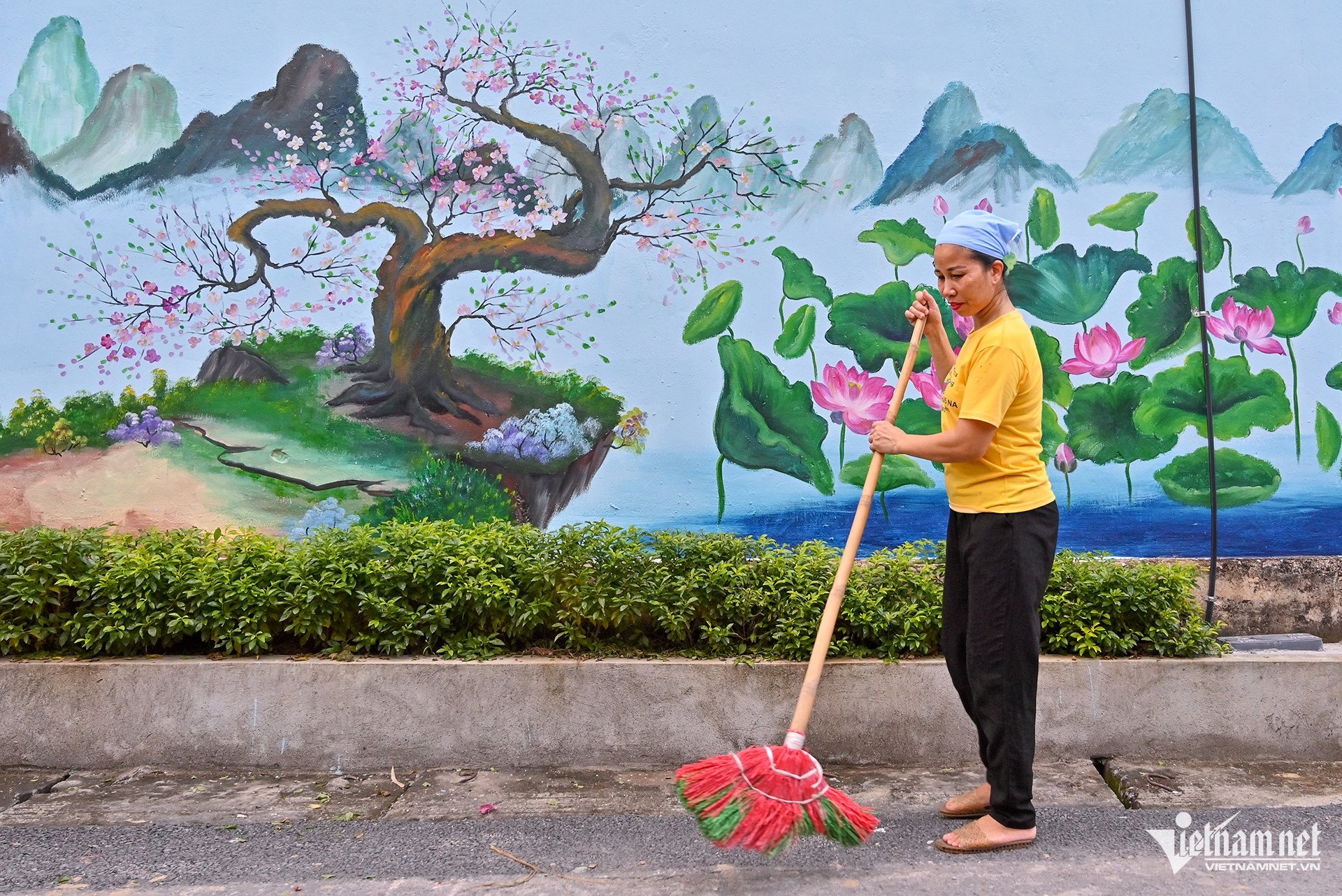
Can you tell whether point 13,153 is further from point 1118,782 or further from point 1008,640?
point 1118,782

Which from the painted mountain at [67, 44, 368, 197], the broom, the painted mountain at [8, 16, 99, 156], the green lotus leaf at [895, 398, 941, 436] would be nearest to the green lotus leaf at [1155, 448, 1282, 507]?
the green lotus leaf at [895, 398, 941, 436]

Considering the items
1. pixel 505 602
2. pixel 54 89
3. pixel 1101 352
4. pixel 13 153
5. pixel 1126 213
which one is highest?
pixel 54 89

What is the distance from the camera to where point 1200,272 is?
493 cm

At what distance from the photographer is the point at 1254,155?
5020 mm

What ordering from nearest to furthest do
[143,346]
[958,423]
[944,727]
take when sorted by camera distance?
[958,423] → [944,727] → [143,346]

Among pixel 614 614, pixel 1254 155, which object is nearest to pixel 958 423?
pixel 614 614

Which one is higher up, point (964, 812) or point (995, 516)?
point (995, 516)

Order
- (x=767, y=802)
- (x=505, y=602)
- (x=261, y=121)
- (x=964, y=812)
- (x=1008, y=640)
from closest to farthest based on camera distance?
(x=767, y=802)
(x=1008, y=640)
(x=964, y=812)
(x=505, y=602)
(x=261, y=121)

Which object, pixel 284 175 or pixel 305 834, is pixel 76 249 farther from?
pixel 305 834

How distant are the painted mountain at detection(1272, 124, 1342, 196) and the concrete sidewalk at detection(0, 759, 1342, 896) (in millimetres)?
2958

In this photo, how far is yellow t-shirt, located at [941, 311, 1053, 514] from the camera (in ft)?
9.36

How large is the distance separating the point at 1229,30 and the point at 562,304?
352cm

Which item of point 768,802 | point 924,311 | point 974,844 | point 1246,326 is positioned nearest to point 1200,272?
point 1246,326

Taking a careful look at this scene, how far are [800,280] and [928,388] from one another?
0.81m
